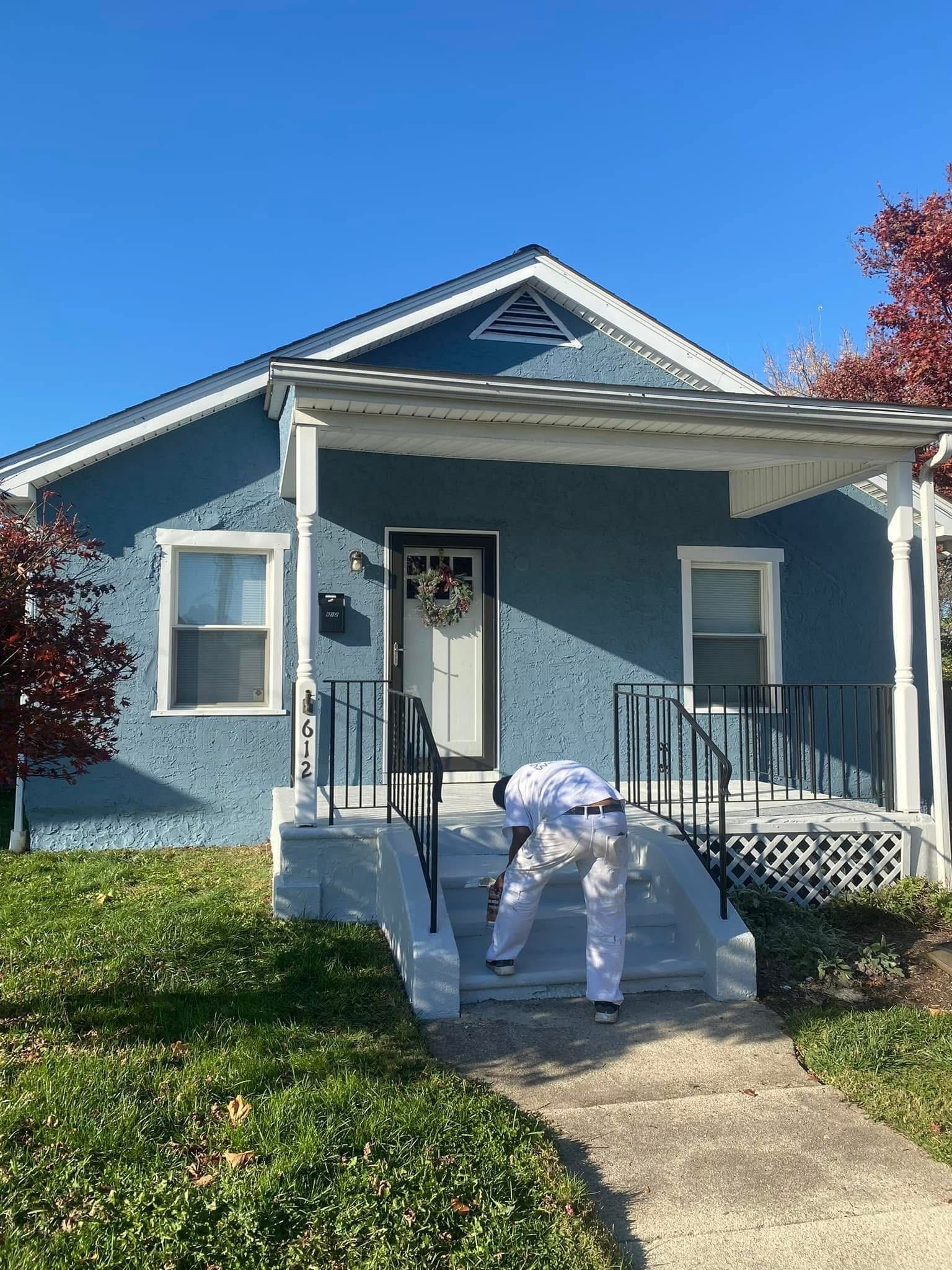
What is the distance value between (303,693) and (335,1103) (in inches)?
110

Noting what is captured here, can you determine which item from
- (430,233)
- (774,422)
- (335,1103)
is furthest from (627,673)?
(430,233)

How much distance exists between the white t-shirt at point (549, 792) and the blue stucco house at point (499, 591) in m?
1.11

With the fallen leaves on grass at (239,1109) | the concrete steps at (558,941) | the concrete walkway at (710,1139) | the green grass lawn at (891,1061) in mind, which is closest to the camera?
the concrete walkway at (710,1139)

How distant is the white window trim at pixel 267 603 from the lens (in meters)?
7.62

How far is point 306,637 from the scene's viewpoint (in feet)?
18.7

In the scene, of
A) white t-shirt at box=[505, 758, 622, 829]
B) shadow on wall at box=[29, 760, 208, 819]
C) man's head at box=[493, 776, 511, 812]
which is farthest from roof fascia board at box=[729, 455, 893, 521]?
shadow on wall at box=[29, 760, 208, 819]

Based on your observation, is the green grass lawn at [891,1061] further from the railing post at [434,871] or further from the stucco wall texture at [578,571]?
the stucco wall texture at [578,571]

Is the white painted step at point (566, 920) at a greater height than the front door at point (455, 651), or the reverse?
the front door at point (455, 651)

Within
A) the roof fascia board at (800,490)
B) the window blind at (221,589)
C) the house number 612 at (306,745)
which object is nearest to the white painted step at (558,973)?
the house number 612 at (306,745)

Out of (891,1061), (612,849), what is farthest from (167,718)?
(891,1061)

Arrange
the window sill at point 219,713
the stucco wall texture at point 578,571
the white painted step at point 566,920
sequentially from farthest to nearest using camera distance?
the stucco wall texture at point 578,571 < the window sill at point 219,713 < the white painted step at point 566,920

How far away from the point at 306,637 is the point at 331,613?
6.90 ft

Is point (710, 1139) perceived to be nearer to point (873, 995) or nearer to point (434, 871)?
point (434, 871)

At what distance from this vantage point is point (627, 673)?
27.5 feet
